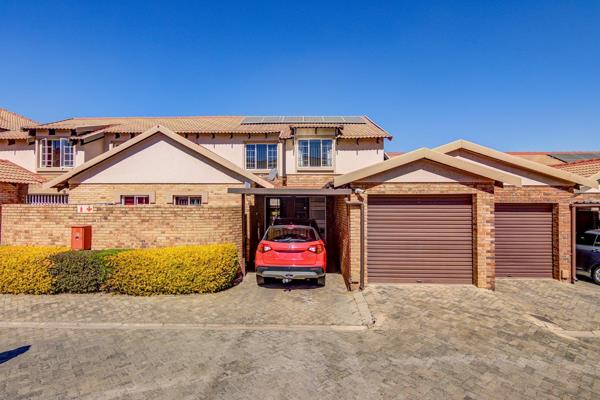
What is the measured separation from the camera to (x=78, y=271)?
7.20 metres

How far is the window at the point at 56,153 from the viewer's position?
608 inches

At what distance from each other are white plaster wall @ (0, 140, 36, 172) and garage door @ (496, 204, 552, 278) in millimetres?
22236

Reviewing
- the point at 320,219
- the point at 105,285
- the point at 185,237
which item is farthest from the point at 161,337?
the point at 320,219

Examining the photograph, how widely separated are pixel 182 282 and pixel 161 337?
2058 millimetres

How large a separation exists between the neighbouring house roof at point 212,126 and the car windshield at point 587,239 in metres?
8.86

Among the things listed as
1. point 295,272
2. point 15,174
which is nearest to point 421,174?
point 295,272

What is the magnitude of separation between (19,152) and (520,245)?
23.7 metres

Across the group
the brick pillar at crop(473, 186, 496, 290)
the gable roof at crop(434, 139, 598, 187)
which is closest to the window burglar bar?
the gable roof at crop(434, 139, 598, 187)

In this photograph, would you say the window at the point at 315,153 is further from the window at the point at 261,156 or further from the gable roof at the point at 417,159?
the gable roof at the point at 417,159

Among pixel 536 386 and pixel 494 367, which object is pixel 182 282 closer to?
pixel 494 367

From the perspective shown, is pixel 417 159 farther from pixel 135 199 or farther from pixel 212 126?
pixel 212 126

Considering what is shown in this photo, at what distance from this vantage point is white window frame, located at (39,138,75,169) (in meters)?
15.4

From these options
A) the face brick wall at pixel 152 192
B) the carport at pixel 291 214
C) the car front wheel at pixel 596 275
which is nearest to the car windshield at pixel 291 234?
the carport at pixel 291 214

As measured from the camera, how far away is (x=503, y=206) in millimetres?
9008
